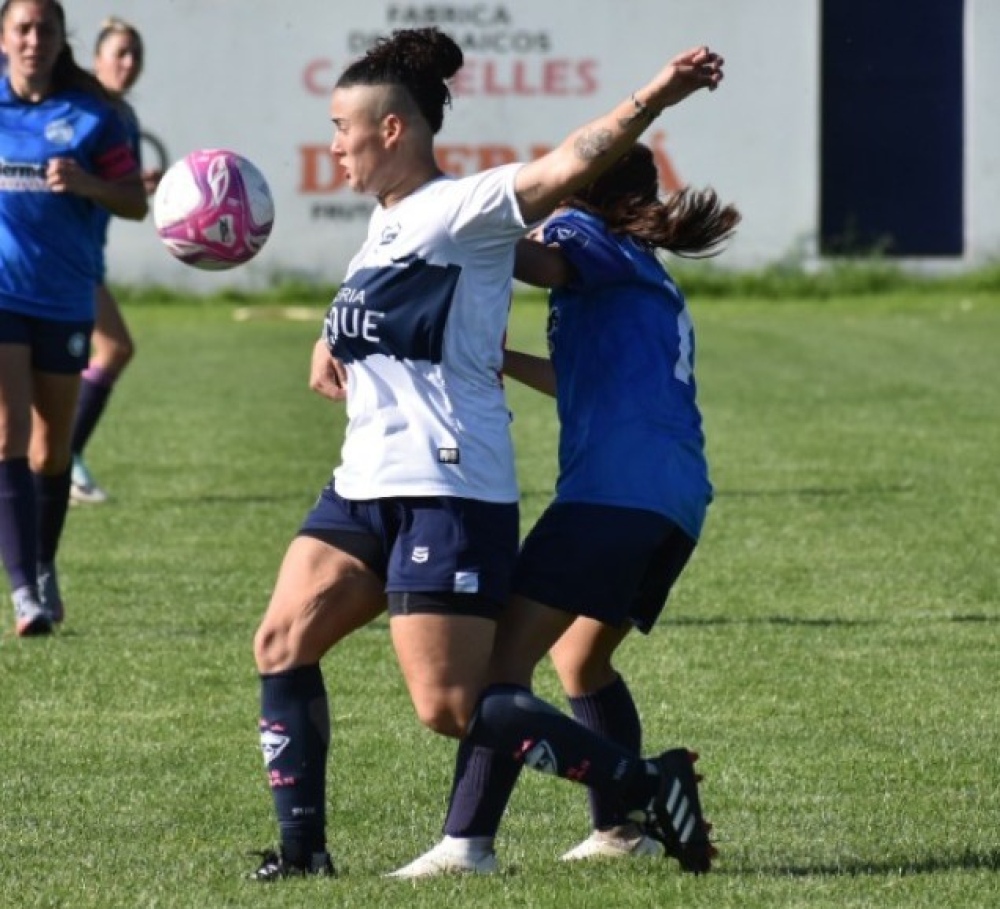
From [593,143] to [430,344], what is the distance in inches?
22.6

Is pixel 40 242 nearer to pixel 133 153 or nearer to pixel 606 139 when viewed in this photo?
pixel 133 153

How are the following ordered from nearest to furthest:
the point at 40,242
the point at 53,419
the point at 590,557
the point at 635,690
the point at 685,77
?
the point at 685,77 < the point at 590,557 < the point at 635,690 < the point at 40,242 < the point at 53,419

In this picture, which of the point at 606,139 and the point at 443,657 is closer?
the point at 606,139

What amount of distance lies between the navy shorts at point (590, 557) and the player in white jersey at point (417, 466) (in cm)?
8

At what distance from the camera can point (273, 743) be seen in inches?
207

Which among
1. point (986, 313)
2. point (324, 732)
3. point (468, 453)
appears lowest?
point (986, 313)

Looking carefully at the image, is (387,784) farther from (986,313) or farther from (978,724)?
(986,313)

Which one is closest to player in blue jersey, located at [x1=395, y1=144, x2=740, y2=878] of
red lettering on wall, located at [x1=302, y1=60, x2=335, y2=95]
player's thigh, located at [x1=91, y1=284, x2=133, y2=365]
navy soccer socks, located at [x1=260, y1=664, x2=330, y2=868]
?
navy soccer socks, located at [x1=260, y1=664, x2=330, y2=868]

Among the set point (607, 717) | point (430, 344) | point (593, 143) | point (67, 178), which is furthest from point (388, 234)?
point (67, 178)

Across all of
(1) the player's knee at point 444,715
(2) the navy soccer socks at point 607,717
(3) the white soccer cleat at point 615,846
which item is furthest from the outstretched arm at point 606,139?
(3) the white soccer cleat at point 615,846

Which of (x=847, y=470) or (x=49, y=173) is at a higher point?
(x=49, y=173)

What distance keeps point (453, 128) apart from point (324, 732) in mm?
A: 24055

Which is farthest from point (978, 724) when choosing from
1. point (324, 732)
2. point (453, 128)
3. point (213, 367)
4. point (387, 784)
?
point (453, 128)

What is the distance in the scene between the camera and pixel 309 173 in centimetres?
2891
